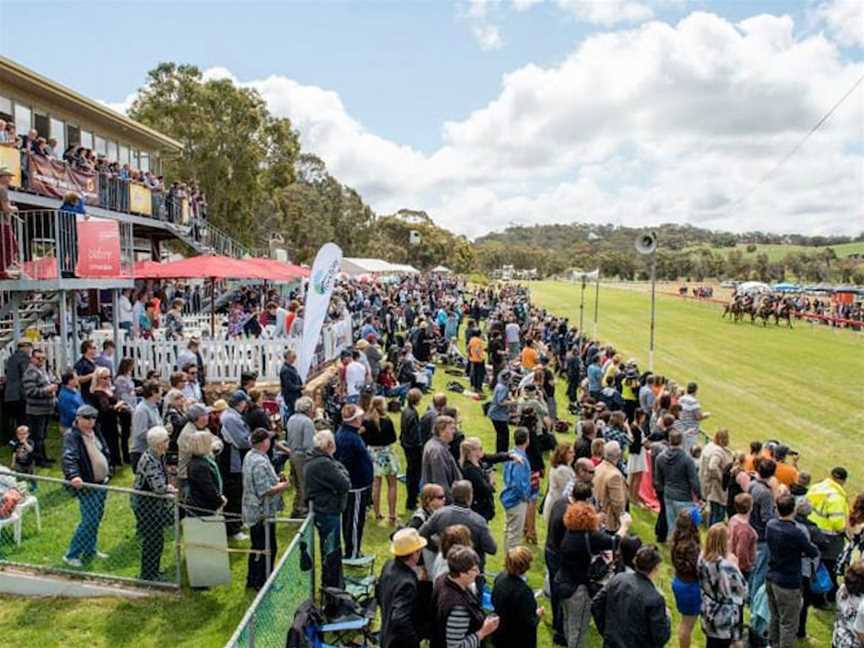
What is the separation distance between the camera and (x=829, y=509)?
23.8 ft

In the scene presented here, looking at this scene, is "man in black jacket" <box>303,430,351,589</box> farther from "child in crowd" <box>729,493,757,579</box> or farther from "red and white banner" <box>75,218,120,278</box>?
"red and white banner" <box>75,218,120,278</box>

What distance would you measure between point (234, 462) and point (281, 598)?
300 centimetres

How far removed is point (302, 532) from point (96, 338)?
11.1m

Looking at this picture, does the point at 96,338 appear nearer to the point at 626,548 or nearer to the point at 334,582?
the point at 334,582

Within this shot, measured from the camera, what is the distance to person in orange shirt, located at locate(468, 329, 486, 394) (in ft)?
57.0

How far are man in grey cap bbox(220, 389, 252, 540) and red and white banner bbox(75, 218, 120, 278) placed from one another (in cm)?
586

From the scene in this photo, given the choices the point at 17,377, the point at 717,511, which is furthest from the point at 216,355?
the point at 717,511

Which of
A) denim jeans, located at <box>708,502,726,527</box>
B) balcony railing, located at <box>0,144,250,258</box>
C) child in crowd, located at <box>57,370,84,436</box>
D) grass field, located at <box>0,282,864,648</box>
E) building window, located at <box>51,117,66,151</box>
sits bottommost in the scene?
grass field, located at <box>0,282,864,648</box>

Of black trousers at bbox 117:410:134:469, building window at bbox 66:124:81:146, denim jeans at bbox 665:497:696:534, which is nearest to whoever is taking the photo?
denim jeans at bbox 665:497:696:534

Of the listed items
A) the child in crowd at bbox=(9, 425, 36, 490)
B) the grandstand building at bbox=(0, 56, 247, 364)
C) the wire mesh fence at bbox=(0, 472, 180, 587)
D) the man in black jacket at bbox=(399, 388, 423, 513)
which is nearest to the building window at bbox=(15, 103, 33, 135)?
the grandstand building at bbox=(0, 56, 247, 364)

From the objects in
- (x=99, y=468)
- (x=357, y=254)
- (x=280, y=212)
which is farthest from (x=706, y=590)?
(x=357, y=254)

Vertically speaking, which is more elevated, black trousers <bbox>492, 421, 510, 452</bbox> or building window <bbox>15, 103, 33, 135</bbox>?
building window <bbox>15, 103, 33, 135</bbox>

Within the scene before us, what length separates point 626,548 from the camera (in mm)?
5230

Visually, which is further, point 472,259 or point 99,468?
point 472,259
